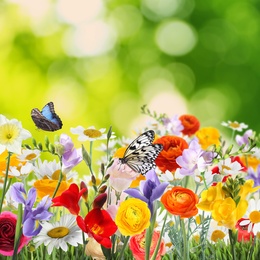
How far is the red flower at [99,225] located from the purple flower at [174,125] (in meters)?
1.07

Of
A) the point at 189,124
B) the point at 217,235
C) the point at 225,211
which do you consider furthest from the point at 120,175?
the point at 189,124

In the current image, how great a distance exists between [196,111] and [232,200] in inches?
268

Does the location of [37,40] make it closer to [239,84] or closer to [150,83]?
[150,83]

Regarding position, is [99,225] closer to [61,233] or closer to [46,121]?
[61,233]

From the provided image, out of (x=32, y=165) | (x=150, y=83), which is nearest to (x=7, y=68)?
(x=150, y=83)

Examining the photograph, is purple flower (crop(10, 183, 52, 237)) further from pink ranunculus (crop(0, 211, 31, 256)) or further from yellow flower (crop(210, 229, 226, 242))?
yellow flower (crop(210, 229, 226, 242))

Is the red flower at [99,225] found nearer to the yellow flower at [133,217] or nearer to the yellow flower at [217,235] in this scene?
the yellow flower at [133,217]

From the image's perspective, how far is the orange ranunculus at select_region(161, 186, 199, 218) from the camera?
149 centimetres

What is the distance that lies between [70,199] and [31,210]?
10cm

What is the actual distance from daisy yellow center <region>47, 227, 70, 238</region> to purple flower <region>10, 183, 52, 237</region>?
56 mm

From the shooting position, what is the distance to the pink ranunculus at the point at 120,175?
60.8 inches

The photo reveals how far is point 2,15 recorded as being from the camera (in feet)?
28.2

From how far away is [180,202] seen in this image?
1496mm

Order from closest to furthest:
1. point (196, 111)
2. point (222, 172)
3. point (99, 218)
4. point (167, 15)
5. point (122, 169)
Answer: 1. point (99, 218)
2. point (122, 169)
3. point (222, 172)
4. point (196, 111)
5. point (167, 15)
